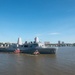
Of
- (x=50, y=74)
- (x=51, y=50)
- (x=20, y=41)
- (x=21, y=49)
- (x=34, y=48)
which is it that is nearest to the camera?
(x=50, y=74)

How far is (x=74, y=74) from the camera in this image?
2502cm

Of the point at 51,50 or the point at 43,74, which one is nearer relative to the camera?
the point at 43,74

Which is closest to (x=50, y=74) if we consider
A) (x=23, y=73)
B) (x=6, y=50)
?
(x=23, y=73)

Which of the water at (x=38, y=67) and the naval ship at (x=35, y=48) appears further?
the naval ship at (x=35, y=48)

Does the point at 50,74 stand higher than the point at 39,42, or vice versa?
the point at 39,42

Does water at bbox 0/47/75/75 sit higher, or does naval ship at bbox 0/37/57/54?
naval ship at bbox 0/37/57/54

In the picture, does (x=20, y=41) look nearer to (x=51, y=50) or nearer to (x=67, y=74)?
(x=51, y=50)

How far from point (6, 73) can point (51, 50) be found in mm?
41836

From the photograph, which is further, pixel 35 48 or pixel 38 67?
pixel 35 48

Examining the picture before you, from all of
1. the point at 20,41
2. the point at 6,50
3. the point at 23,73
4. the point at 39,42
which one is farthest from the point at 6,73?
the point at 20,41

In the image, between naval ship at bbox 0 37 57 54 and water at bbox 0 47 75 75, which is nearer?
water at bbox 0 47 75 75

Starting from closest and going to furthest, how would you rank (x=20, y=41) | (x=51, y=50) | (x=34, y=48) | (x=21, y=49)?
1. (x=51, y=50)
2. (x=34, y=48)
3. (x=21, y=49)
4. (x=20, y=41)

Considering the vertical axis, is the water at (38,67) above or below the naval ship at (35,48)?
below

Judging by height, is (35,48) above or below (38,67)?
above
